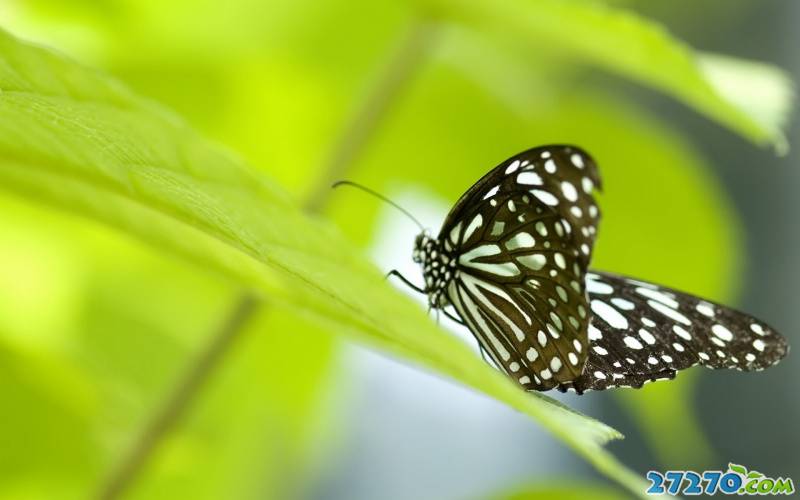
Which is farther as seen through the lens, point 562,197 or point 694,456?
point 694,456

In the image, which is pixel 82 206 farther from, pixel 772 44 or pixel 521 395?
pixel 772 44

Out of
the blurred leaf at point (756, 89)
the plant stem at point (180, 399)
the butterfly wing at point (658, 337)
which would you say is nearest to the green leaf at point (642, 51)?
the blurred leaf at point (756, 89)

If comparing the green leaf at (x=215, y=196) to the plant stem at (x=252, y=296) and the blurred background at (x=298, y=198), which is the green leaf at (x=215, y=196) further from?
the blurred background at (x=298, y=198)

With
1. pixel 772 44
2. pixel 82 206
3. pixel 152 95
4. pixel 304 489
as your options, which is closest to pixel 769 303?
pixel 772 44

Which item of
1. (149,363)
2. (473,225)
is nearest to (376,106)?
(473,225)

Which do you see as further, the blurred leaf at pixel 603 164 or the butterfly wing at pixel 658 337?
the blurred leaf at pixel 603 164

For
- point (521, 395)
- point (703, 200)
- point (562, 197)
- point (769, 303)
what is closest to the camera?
point (521, 395)
